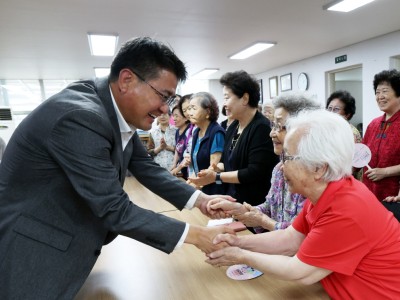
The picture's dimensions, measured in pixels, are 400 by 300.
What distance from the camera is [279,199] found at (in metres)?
1.67

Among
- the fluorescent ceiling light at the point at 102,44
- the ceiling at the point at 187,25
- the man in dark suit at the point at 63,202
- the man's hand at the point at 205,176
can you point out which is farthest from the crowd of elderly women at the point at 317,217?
the fluorescent ceiling light at the point at 102,44

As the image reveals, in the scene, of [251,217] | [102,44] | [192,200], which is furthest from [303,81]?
[192,200]

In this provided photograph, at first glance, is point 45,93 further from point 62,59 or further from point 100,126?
point 100,126

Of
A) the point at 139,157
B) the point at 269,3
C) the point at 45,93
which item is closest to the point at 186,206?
the point at 139,157

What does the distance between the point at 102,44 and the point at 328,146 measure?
5.57m

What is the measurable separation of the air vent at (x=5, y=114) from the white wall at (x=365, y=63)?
6.74m

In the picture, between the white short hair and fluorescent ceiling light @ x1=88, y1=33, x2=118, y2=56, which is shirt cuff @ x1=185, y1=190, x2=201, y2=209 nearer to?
the white short hair

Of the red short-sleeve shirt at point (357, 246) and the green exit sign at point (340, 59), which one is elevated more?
the green exit sign at point (340, 59)

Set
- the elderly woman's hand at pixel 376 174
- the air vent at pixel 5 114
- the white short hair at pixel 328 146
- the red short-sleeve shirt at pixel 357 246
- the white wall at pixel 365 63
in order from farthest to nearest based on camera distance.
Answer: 1. the air vent at pixel 5 114
2. the white wall at pixel 365 63
3. the elderly woman's hand at pixel 376 174
4. the white short hair at pixel 328 146
5. the red short-sleeve shirt at pixel 357 246

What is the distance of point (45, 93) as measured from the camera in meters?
9.79

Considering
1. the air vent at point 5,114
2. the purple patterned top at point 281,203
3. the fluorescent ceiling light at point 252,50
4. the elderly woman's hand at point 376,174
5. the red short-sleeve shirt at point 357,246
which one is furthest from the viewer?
the air vent at point 5,114

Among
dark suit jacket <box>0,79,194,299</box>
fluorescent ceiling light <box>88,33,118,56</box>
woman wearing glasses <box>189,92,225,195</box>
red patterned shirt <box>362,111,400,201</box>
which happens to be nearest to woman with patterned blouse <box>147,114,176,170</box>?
woman wearing glasses <box>189,92,225,195</box>

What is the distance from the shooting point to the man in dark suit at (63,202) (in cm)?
92

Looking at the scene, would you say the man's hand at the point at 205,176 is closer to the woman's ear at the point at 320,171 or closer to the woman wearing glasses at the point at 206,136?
the woman wearing glasses at the point at 206,136
